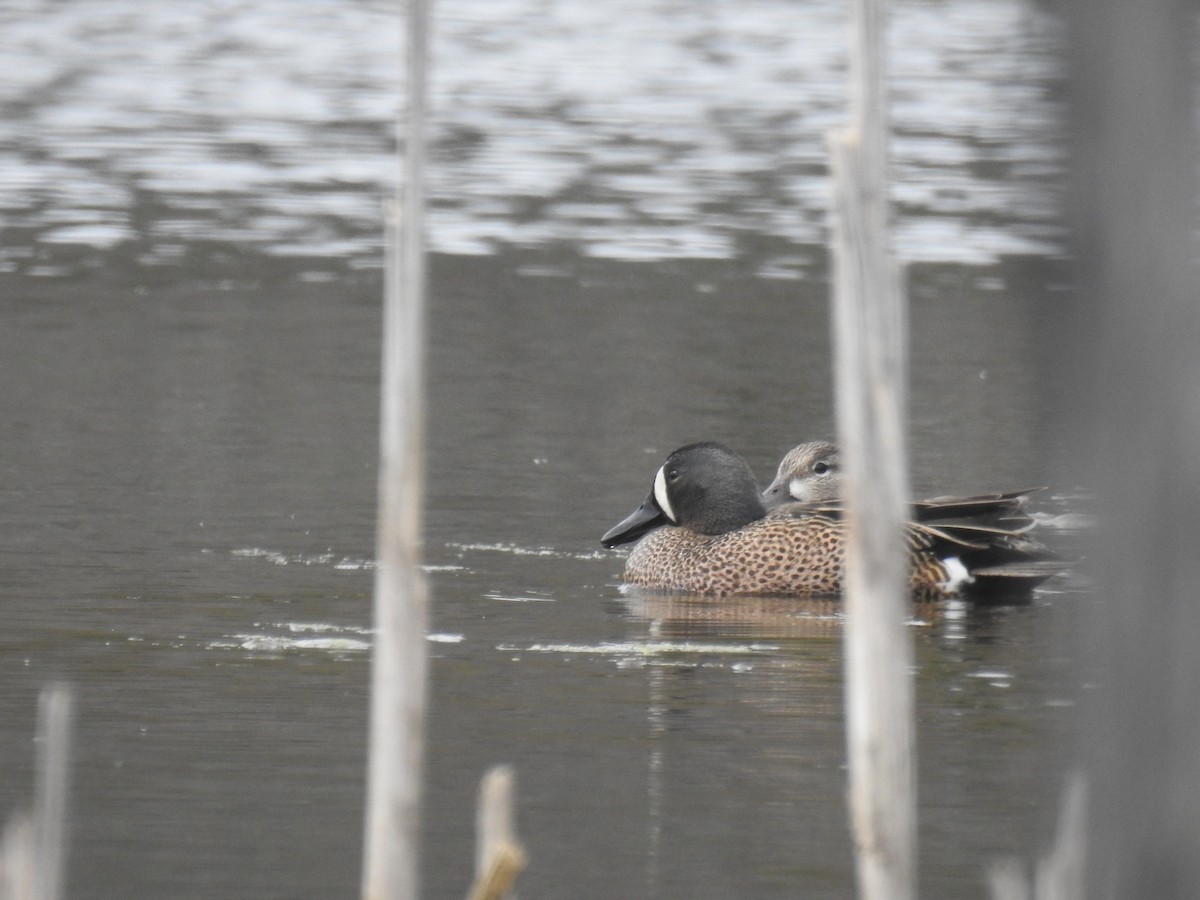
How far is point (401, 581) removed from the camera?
9.79 feet

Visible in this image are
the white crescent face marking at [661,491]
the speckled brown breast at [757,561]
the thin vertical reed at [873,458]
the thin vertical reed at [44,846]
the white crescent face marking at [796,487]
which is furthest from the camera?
the white crescent face marking at [796,487]

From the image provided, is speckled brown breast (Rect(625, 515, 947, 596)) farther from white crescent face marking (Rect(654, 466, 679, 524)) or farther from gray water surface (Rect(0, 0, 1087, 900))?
white crescent face marking (Rect(654, 466, 679, 524))

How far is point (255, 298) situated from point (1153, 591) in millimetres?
16468

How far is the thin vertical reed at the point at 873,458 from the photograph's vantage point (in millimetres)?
2537

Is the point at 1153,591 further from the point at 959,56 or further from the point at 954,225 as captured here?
the point at 959,56

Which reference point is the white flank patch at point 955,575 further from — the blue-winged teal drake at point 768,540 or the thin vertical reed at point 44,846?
the thin vertical reed at point 44,846

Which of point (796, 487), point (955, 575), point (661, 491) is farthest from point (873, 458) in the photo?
point (796, 487)

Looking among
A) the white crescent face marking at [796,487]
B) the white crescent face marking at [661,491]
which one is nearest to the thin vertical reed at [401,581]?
the white crescent face marking at [661,491]

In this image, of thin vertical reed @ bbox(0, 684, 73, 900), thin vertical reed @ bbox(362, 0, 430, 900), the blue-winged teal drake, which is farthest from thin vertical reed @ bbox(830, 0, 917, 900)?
the blue-winged teal drake

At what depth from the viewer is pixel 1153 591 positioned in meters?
1.69

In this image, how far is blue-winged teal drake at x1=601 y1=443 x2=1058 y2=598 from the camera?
9742 millimetres

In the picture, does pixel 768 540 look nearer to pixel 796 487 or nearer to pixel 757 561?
pixel 757 561

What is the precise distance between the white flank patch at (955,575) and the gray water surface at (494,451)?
0.53 ft

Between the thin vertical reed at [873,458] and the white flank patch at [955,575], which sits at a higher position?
the thin vertical reed at [873,458]
